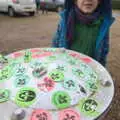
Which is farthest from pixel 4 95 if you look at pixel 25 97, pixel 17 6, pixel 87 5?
pixel 17 6

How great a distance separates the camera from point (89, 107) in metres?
2.41

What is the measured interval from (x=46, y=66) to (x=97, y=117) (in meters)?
0.47

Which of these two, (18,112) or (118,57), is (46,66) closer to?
(18,112)

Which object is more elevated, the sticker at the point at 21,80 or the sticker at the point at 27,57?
the sticker at the point at 27,57

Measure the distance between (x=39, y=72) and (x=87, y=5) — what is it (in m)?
0.79

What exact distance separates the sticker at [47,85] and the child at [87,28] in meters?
0.78

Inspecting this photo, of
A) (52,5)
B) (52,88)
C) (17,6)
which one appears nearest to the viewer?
(52,88)

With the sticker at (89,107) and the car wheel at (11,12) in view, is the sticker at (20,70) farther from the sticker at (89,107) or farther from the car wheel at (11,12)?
the car wheel at (11,12)

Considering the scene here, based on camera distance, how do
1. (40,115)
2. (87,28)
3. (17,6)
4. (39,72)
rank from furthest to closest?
1. (17,6)
2. (87,28)
3. (39,72)
4. (40,115)

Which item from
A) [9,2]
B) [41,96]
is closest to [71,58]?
[41,96]

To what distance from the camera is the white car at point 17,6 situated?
22172mm

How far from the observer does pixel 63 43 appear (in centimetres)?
325

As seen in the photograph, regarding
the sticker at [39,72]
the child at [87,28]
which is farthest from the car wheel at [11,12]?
the sticker at [39,72]

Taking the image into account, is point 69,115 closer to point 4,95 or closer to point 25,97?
point 25,97
